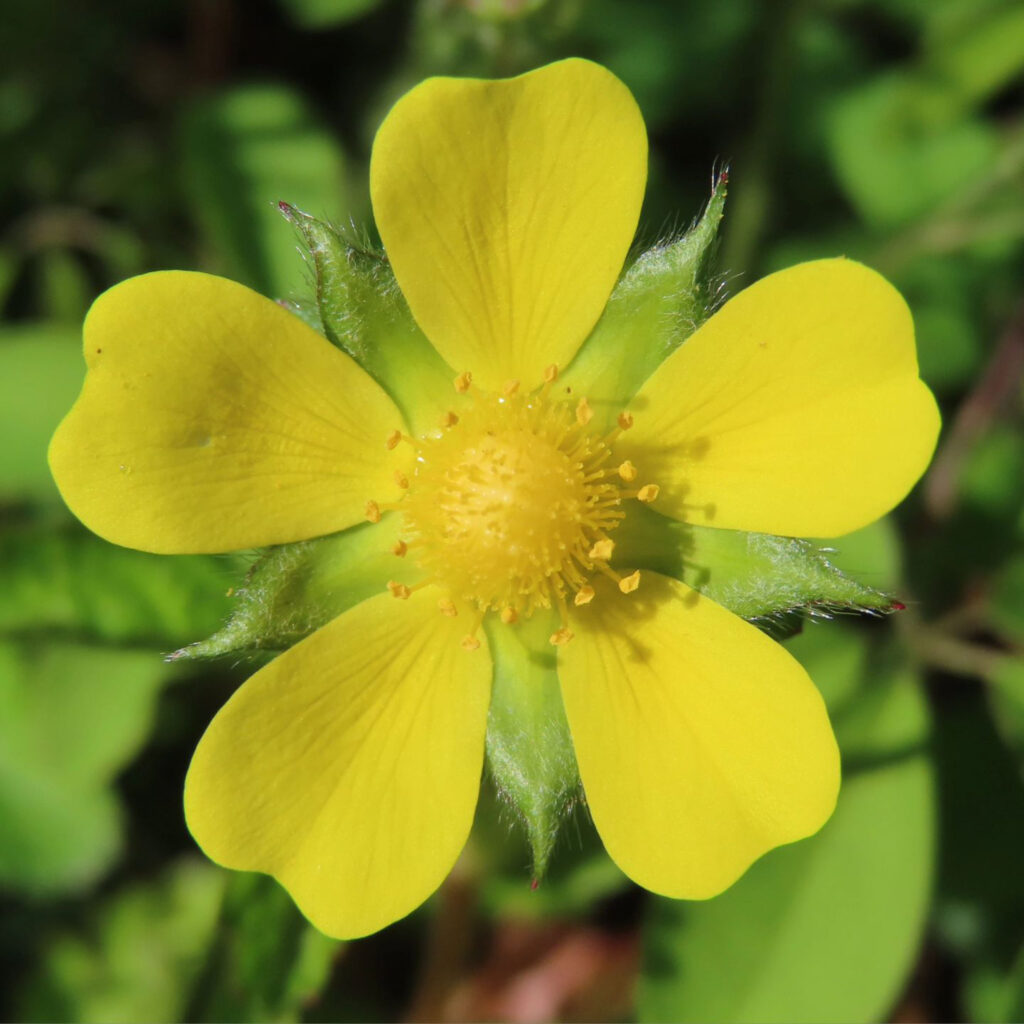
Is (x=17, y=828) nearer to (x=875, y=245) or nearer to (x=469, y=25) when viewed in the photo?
(x=469, y=25)

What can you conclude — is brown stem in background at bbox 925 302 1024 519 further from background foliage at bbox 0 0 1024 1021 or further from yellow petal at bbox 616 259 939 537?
yellow petal at bbox 616 259 939 537

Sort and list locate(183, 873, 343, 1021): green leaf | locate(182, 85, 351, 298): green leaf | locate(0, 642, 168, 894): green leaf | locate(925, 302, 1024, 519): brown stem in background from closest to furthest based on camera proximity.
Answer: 1. locate(183, 873, 343, 1021): green leaf
2. locate(0, 642, 168, 894): green leaf
3. locate(182, 85, 351, 298): green leaf
4. locate(925, 302, 1024, 519): brown stem in background

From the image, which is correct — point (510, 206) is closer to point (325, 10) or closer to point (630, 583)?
point (630, 583)

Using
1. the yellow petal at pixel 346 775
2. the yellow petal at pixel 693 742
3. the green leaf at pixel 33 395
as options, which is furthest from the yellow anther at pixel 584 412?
the green leaf at pixel 33 395

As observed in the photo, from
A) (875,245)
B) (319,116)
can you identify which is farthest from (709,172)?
(319,116)

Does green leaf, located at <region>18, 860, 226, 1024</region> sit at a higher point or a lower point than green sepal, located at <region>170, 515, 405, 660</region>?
lower

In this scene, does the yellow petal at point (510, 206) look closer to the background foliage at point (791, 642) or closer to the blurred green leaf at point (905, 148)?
the background foliage at point (791, 642)

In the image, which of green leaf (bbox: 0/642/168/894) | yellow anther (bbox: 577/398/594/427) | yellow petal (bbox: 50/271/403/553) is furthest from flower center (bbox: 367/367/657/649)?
green leaf (bbox: 0/642/168/894)
